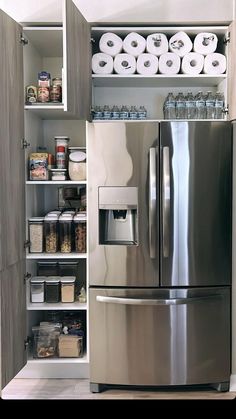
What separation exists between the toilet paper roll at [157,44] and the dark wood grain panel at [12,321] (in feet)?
4.93

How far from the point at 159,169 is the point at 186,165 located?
0.16 meters

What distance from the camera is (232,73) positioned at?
2436 mm

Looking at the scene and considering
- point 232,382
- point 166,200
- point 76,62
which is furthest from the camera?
point 232,382

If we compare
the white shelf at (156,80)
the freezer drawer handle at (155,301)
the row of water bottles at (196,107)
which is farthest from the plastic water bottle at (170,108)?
the freezer drawer handle at (155,301)

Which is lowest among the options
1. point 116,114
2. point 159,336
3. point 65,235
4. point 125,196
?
point 159,336

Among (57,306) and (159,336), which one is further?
(57,306)

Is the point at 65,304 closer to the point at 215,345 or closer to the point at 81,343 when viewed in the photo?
the point at 81,343

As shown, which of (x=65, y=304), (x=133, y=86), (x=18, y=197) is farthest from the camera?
(x=133, y=86)

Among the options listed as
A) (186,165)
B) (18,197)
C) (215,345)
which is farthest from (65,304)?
(186,165)

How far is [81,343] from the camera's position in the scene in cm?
270

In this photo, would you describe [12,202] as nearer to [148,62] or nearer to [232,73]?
[148,62]

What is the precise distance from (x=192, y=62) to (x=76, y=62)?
75cm

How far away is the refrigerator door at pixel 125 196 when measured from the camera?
7.99 ft

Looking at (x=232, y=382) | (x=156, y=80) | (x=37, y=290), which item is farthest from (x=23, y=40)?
(x=232, y=382)
